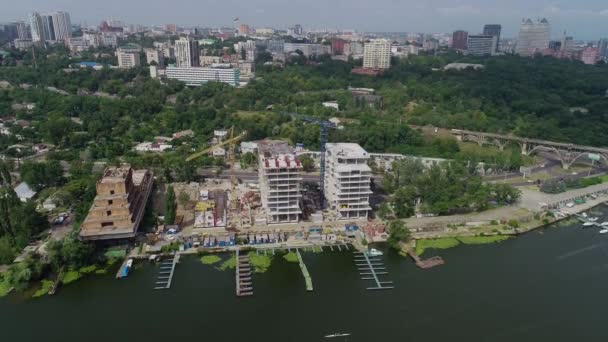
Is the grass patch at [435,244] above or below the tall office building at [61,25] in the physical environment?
below

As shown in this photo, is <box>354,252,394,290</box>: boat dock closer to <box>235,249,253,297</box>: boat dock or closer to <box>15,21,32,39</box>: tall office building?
<box>235,249,253,297</box>: boat dock

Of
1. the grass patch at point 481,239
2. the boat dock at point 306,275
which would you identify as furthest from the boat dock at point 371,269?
the grass patch at point 481,239

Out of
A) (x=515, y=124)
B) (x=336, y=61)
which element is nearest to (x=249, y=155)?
(x=515, y=124)

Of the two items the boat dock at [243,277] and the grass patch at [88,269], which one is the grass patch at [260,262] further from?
the grass patch at [88,269]

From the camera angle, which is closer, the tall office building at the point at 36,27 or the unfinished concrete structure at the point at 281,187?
the unfinished concrete structure at the point at 281,187

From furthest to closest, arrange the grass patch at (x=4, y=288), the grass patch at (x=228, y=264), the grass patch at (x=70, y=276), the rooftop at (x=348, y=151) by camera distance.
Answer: the rooftop at (x=348, y=151) → the grass patch at (x=228, y=264) → the grass patch at (x=70, y=276) → the grass patch at (x=4, y=288)

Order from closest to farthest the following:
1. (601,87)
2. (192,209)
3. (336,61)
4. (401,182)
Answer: (192,209) < (401,182) < (601,87) < (336,61)

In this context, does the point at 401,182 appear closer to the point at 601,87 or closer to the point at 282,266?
the point at 282,266
